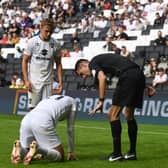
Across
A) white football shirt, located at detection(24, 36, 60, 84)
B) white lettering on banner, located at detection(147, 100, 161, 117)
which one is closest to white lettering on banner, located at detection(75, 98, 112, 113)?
white lettering on banner, located at detection(147, 100, 161, 117)

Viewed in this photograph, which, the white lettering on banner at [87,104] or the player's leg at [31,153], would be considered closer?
the player's leg at [31,153]

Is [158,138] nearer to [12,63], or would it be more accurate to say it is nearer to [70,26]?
[12,63]

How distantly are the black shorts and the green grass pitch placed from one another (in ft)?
2.99

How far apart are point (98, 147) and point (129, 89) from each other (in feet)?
8.48

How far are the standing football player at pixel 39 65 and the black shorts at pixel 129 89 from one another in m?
1.67

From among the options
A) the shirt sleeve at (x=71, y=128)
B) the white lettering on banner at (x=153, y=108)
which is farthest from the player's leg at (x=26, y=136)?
the white lettering on banner at (x=153, y=108)

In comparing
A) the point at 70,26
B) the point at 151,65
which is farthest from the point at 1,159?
the point at 70,26

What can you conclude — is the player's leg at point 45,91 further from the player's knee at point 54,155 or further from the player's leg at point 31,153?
the player's leg at point 31,153

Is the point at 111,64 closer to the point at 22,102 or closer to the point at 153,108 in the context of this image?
the point at 153,108

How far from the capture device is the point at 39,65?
11.1 metres

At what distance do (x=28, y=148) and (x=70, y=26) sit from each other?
23326 mm

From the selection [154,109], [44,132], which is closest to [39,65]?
[44,132]

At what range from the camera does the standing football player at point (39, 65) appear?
1102 centimetres

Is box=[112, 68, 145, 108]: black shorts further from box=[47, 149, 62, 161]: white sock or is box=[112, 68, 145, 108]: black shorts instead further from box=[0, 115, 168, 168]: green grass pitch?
box=[47, 149, 62, 161]: white sock
